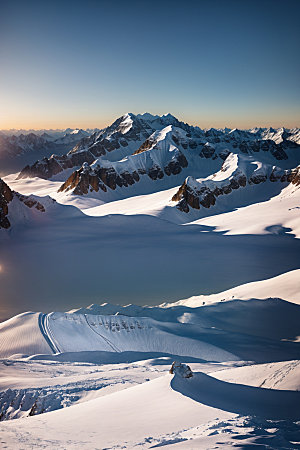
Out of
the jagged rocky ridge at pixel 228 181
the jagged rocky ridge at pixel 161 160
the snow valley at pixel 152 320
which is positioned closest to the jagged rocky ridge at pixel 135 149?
the jagged rocky ridge at pixel 161 160

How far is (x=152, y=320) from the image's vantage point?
28688mm

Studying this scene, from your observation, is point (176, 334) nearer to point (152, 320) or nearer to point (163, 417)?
point (152, 320)

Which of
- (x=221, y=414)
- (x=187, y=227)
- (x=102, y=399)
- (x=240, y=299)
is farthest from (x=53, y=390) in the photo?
(x=187, y=227)

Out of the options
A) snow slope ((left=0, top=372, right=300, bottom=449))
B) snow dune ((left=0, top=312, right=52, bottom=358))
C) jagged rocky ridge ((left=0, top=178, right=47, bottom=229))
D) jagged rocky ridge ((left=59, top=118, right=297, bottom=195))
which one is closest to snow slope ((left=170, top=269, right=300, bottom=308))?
snow dune ((left=0, top=312, right=52, bottom=358))

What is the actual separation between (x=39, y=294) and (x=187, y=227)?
35.1m

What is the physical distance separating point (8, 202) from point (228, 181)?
62995mm

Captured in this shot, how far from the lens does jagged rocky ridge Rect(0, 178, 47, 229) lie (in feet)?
205

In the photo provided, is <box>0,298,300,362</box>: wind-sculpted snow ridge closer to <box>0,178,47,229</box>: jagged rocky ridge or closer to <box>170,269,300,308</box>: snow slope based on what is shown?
<box>170,269,300,308</box>: snow slope

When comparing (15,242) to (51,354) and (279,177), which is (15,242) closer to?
(51,354)

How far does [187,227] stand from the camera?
215ft

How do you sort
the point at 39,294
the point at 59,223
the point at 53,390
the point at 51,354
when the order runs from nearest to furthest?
1. the point at 53,390
2. the point at 51,354
3. the point at 39,294
4. the point at 59,223

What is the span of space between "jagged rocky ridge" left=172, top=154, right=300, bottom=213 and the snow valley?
1.69 ft

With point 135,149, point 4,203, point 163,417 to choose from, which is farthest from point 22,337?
point 135,149

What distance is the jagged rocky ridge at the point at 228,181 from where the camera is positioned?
87250 millimetres
